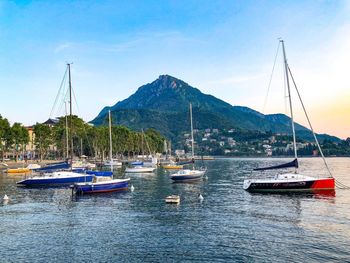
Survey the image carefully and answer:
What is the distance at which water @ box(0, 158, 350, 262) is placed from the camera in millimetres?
25234

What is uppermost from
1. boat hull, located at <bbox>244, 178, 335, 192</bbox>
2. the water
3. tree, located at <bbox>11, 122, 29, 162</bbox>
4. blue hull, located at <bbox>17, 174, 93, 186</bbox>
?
tree, located at <bbox>11, 122, 29, 162</bbox>

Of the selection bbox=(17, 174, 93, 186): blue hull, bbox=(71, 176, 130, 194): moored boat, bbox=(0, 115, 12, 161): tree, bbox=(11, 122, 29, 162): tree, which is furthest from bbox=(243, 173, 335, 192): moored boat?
bbox=(11, 122, 29, 162): tree

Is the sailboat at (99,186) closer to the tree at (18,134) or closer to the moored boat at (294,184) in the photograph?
the moored boat at (294,184)

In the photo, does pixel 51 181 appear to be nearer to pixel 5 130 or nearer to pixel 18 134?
pixel 5 130

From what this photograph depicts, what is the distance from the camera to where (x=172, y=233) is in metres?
31.3

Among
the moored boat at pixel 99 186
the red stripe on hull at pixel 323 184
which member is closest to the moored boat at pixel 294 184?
the red stripe on hull at pixel 323 184

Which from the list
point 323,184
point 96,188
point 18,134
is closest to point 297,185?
point 323,184

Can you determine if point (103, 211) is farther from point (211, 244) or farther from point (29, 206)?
point (211, 244)

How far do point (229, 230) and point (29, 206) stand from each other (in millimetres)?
26901

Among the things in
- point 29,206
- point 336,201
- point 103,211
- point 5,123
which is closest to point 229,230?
point 103,211

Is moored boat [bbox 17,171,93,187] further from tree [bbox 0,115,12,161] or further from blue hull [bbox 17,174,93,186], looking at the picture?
→ tree [bbox 0,115,12,161]

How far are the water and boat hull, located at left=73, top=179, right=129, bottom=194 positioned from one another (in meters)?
2.66

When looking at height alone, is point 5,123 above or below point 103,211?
above

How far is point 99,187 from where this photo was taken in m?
57.2
